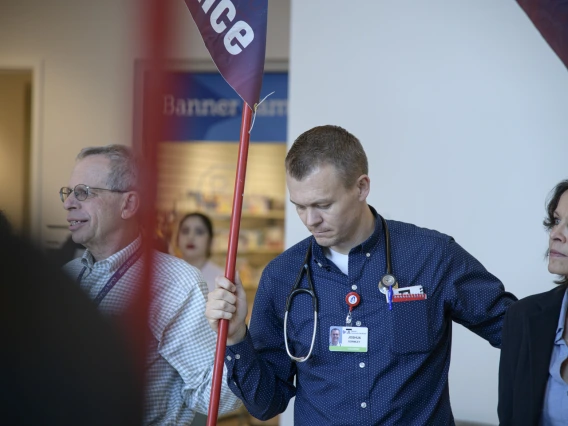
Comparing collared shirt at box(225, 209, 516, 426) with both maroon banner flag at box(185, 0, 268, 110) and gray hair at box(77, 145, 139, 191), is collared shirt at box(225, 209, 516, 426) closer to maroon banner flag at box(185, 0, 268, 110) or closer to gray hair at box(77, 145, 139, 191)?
maroon banner flag at box(185, 0, 268, 110)

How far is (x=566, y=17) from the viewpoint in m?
2.95

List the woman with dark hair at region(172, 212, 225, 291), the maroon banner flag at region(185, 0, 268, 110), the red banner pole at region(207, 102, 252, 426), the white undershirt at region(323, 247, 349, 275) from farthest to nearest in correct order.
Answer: the woman with dark hair at region(172, 212, 225, 291), the white undershirt at region(323, 247, 349, 275), the red banner pole at region(207, 102, 252, 426), the maroon banner flag at region(185, 0, 268, 110)

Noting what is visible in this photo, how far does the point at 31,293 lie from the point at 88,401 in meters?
0.06

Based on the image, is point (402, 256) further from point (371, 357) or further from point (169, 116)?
point (169, 116)

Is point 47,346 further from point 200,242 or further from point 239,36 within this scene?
point 200,242

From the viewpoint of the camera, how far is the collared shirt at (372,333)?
6.32 feet

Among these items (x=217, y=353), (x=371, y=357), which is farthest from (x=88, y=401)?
(x=371, y=357)

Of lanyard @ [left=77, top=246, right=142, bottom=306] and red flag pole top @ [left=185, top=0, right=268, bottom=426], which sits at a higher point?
red flag pole top @ [left=185, top=0, right=268, bottom=426]

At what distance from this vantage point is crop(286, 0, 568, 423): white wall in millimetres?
3021

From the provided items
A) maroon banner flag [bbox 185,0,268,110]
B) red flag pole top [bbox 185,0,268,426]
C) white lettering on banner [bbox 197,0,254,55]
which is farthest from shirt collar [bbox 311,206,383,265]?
white lettering on banner [bbox 197,0,254,55]

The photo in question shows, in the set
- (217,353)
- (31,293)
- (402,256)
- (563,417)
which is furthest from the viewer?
(402,256)

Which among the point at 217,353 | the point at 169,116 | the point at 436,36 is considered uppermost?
the point at 436,36

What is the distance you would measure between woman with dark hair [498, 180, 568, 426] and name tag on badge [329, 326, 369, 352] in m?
0.37

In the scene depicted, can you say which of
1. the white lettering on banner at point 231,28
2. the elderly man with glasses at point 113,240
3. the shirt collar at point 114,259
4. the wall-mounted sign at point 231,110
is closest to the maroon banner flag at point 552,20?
the wall-mounted sign at point 231,110
